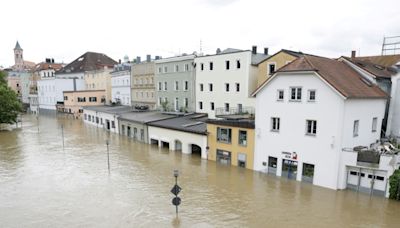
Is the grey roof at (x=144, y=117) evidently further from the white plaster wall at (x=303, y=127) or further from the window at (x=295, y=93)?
the window at (x=295, y=93)

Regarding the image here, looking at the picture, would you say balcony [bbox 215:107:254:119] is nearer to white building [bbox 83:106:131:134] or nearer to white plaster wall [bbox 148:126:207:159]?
white plaster wall [bbox 148:126:207:159]

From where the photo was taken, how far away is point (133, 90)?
160 ft

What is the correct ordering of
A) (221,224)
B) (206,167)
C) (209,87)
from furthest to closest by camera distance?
1. (209,87)
2. (206,167)
3. (221,224)

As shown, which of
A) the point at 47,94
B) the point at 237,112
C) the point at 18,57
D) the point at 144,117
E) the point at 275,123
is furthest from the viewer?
the point at 18,57

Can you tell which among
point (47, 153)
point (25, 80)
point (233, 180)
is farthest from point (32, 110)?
point (233, 180)

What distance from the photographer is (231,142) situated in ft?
78.2

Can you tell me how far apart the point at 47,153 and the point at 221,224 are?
885 inches

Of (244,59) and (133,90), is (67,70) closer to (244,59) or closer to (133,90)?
(133,90)

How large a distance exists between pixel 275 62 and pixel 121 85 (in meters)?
34.6

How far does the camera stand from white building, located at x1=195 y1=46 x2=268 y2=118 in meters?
28.8

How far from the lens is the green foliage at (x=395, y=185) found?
52.7ft

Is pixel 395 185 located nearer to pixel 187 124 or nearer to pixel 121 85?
pixel 187 124

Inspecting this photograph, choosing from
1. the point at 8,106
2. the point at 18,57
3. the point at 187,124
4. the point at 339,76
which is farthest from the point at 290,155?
the point at 18,57

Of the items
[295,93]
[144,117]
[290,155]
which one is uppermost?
[295,93]
